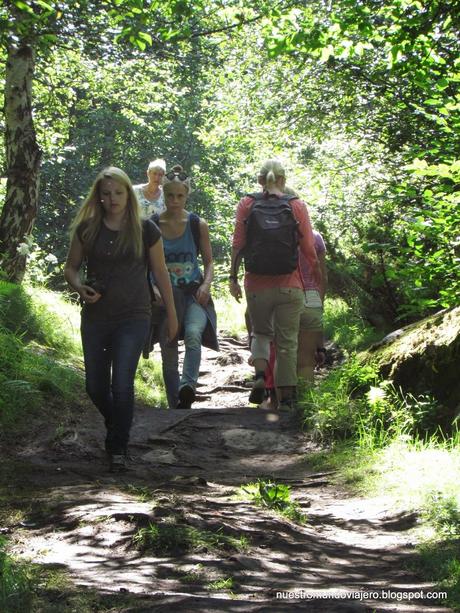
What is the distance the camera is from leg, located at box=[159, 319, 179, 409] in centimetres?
791

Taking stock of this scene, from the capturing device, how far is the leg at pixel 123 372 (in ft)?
18.1

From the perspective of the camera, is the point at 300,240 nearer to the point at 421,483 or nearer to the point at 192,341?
the point at 192,341

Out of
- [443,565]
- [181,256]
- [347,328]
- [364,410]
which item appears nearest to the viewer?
[443,565]

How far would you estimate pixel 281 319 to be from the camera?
7848 mm

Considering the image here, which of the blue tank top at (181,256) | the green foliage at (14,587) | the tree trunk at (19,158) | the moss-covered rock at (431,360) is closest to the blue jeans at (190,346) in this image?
the blue tank top at (181,256)

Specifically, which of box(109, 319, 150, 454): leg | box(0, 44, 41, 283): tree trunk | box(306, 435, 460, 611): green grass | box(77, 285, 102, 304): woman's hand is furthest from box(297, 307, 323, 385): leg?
box(0, 44, 41, 283): tree trunk

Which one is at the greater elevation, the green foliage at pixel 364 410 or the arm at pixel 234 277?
the arm at pixel 234 277

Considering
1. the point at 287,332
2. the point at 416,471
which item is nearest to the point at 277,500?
the point at 416,471

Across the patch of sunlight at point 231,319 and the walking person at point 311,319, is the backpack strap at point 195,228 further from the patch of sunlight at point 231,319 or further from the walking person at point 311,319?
the patch of sunlight at point 231,319

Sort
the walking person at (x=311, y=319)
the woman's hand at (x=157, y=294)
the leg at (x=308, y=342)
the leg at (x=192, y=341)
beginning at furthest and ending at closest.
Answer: the leg at (x=308, y=342), the walking person at (x=311, y=319), the leg at (x=192, y=341), the woman's hand at (x=157, y=294)

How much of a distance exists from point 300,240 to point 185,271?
43.1 inches

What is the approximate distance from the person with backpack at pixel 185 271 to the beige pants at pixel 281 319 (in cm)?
49

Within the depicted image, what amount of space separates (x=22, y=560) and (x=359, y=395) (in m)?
4.03

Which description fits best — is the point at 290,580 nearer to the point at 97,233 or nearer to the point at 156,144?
the point at 97,233
